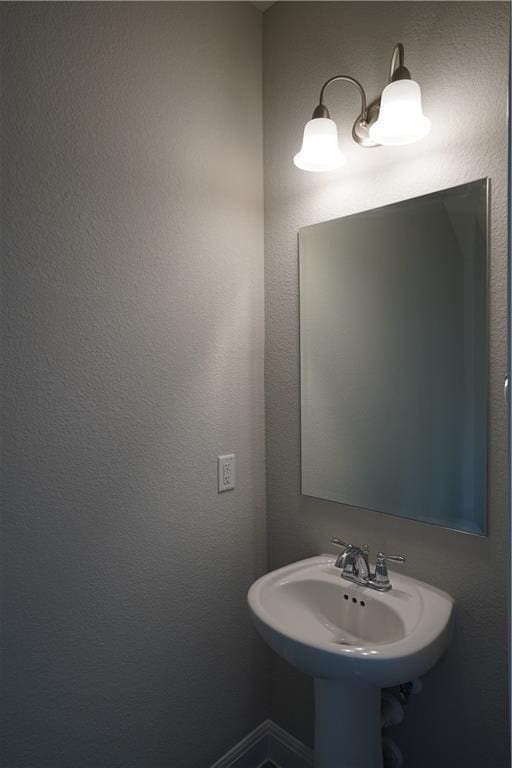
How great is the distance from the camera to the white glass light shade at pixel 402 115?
3.73 feet

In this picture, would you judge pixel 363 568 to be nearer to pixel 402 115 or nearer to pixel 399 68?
pixel 402 115

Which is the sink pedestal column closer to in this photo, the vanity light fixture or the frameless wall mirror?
the frameless wall mirror

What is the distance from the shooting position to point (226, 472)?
1.57 meters

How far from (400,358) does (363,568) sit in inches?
23.6

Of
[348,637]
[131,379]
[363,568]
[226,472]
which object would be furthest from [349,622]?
[131,379]

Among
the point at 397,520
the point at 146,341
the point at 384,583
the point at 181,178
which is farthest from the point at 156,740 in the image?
the point at 181,178

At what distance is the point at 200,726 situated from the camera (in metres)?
1.48

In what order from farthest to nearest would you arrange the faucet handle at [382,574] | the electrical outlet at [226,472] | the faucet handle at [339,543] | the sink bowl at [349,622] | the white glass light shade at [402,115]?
the electrical outlet at [226,472], the faucet handle at [339,543], the faucet handle at [382,574], the white glass light shade at [402,115], the sink bowl at [349,622]

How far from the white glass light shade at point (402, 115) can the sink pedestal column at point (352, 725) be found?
1389 mm

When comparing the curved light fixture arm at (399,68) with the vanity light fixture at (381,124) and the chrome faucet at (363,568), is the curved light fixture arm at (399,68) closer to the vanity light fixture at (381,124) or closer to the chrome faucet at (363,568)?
the vanity light fixture at (381,124)

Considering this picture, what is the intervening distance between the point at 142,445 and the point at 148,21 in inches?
46.5

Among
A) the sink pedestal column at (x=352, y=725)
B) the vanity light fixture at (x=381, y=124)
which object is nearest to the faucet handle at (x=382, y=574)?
the sink pedestal column at (x=352, y=725)

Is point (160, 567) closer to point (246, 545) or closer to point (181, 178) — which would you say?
point (246, 545)

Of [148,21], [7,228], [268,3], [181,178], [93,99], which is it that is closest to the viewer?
[7,228]
